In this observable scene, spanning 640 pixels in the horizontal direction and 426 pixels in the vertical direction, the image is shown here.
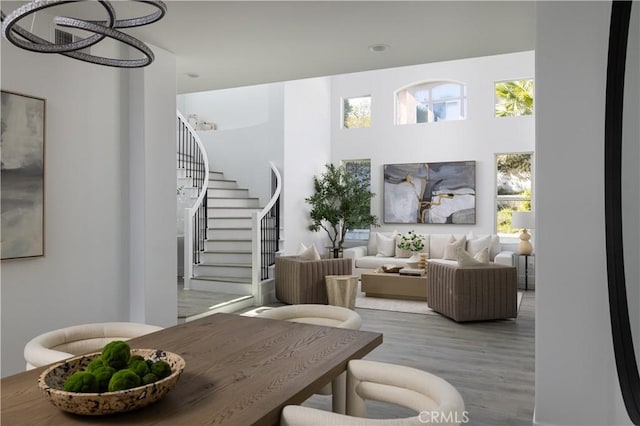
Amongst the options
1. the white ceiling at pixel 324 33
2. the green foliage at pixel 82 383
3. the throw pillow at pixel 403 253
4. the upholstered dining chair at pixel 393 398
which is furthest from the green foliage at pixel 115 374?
the throw pillow at pixel 403 253

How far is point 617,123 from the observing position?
2266 mm

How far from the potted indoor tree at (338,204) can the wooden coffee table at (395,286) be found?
5.92 feet

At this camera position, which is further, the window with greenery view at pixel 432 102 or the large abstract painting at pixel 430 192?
the window with greenery view at pixel 432 102

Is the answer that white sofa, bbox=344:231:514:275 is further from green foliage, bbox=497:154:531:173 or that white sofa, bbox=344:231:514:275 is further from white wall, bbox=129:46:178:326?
white wall, bbox=129:46:178:326

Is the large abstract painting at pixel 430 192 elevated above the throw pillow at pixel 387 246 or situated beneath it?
elevated above

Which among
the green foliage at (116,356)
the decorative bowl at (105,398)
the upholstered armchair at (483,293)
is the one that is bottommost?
the upholstered armchair at (483,293)

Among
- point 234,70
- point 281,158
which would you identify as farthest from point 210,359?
point 281,158

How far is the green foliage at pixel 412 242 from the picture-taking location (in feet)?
27.2

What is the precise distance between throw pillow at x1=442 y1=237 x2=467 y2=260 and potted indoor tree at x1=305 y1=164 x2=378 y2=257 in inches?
65.2

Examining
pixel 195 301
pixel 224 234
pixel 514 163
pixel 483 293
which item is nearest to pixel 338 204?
pixel 224 234

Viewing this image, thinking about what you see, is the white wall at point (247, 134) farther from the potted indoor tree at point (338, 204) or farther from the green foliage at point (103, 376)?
the green foliage at point (103, 376)

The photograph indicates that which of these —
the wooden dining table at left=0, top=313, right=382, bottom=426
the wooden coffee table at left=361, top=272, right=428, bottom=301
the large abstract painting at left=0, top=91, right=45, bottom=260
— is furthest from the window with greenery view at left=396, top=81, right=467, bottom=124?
the wooden dining table at left=0, top=313, right=382, bottom=426

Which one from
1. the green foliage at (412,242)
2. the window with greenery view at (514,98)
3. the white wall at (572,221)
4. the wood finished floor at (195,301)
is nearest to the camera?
the white wall at (572,221)

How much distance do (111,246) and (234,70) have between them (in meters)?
1.98
